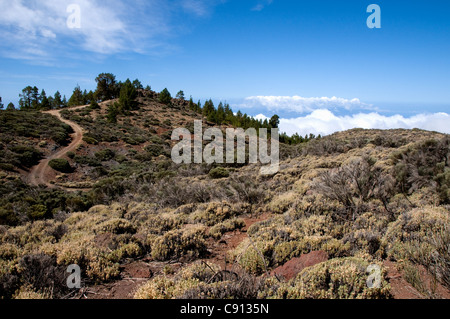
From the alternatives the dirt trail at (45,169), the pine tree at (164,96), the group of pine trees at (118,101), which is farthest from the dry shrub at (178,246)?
the pine tree at (164,96)

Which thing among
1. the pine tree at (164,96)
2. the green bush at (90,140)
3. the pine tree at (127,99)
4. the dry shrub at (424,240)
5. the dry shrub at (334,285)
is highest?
the pine tree at (164,96)

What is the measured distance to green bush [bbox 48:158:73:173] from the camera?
2536cm

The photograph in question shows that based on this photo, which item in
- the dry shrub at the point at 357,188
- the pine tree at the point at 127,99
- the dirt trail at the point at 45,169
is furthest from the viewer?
the pine tree at the point at 127,99

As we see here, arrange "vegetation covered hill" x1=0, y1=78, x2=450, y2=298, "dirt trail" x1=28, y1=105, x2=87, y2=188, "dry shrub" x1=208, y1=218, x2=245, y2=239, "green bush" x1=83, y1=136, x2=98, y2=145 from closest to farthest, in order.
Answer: "vegetation covered hill" x1=0, y1=78, x2=450, y2=298
"dry shrub" x1=208, y1=218, x2=245, y2=239
"dirt trail" x1=28, y1=105, x2=87, y2=188
"green bush" x1=83, y1=136, x2=98, y2=145

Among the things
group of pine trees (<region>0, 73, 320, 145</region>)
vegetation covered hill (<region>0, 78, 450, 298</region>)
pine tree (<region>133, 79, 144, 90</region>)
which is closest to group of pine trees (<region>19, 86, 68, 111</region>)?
group of pine trees (<region>0, 73, 320, 145</region>)

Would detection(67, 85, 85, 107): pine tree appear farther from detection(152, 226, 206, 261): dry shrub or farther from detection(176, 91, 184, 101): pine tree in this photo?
detection(152, 226, 206, 261): dry shrub

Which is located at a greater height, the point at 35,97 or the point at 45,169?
the point at 35,97

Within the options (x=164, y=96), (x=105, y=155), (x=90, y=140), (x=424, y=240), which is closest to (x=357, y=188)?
(x=424, y=240)

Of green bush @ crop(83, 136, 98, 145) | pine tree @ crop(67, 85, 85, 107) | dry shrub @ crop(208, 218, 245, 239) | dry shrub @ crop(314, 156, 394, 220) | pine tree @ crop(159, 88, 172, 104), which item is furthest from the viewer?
pine tree @ crop(159, 88, 172, 104)

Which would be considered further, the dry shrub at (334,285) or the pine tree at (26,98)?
the pine tree at (26,98)

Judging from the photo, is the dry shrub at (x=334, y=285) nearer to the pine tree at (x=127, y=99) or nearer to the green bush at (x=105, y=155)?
the green bush at (x=105, y=155)

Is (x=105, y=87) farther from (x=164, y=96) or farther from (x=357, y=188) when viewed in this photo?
(x=357, y=188)

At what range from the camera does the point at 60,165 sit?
25.5 m

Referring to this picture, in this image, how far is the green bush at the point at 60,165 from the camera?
2536cm
